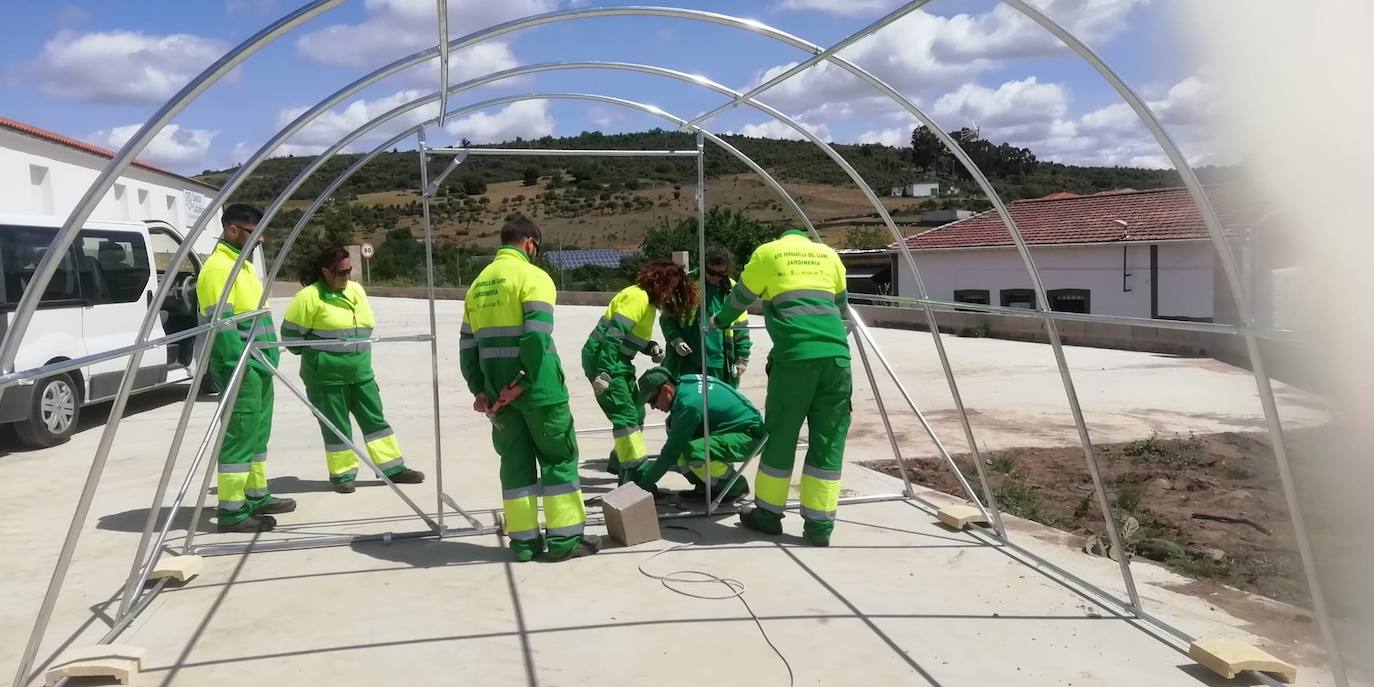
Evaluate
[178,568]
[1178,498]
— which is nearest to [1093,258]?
[1178,498]

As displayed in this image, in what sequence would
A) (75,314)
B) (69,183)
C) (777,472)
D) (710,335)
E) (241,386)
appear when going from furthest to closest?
(69,183) < (75,314) < (710,335) < (241,386) < (777,472)

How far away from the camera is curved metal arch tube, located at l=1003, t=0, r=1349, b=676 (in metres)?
3.13

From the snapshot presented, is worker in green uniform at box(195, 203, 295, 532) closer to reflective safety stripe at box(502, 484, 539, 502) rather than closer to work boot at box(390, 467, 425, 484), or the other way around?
work boot at box(390, 467, 425, 484)

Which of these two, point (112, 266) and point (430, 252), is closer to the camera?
point (430, 252)

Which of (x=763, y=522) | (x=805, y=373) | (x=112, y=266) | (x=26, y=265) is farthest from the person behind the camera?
(x=112, y=266)

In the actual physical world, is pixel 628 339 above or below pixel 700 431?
above

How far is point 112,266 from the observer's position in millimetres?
10055

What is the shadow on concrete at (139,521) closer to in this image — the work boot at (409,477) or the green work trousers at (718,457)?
the work boot at (409,477)

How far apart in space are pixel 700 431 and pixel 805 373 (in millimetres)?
1149

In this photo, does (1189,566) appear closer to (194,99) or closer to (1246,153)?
(1246,153)

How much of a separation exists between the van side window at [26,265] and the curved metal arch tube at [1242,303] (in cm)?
840

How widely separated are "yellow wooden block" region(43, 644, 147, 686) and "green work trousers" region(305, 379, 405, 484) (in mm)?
2795

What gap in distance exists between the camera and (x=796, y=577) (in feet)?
16.3

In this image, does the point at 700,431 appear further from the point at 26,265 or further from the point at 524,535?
the point at 26,265
